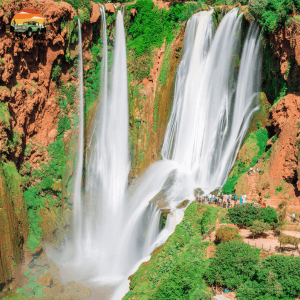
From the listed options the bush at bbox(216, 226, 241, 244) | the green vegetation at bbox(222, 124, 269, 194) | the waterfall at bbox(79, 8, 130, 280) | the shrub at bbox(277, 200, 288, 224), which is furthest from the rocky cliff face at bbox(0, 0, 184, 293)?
the shrub at bbox(277, 200, 288, 224)

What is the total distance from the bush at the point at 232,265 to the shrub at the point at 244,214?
309 cm

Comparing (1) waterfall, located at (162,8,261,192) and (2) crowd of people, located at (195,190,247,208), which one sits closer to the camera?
(2) crowd of people, located at (195,190,247,208)

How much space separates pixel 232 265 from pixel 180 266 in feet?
9.15

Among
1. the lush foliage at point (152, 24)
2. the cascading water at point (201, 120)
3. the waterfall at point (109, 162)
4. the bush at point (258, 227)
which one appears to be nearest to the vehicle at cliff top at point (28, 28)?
the waterfall at point (109, 162)

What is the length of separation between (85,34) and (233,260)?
77.4ft

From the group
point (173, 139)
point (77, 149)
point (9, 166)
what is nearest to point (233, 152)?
point (173, 139)

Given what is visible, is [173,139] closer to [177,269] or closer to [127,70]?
[127,70]

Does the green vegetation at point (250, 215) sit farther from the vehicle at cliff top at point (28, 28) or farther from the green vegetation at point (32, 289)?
the vehicle at cliff top at point (28, 28)

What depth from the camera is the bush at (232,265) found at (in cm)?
1734

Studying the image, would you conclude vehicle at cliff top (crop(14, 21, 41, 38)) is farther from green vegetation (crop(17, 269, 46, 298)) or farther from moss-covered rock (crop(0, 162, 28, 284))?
green vegetation (crop(17, 269, 46, 298))

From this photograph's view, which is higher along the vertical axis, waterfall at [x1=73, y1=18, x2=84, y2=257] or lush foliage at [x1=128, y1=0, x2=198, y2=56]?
lush foliage at [x1=128, y1=0, x2=198, y2=56]

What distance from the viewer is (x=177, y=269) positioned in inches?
757

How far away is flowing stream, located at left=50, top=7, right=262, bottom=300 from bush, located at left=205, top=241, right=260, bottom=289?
21.7ft

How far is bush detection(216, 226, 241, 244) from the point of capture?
19844 mm
